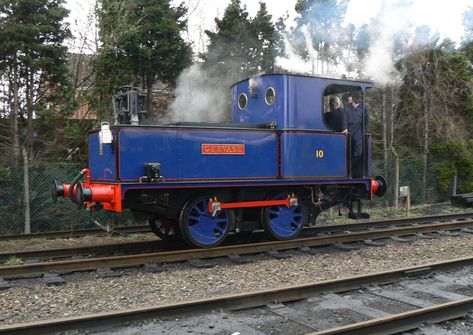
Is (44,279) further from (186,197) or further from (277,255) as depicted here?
(277,255)

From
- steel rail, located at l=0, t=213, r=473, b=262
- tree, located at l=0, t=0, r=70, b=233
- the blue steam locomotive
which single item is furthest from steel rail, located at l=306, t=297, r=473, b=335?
tree, located at l=0, t=0, r=70, b=233

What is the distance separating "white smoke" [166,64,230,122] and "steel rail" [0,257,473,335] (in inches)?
369

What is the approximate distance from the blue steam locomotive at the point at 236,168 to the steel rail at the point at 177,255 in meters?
0.46

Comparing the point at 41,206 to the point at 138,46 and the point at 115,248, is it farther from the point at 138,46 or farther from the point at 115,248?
the point at 138,46

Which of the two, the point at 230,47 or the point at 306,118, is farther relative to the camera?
the point at 230,47

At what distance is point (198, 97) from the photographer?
1520cm

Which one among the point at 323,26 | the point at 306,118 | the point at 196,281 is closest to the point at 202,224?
the point at 196,281

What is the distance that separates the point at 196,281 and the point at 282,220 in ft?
9.41

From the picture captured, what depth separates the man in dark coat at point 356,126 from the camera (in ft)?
28.9

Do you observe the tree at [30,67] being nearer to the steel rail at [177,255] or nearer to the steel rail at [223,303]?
the steel rail at [177,255]

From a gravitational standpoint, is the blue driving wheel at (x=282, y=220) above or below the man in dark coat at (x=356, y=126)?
below

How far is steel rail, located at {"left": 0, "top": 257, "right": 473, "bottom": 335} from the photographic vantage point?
13.1 feet

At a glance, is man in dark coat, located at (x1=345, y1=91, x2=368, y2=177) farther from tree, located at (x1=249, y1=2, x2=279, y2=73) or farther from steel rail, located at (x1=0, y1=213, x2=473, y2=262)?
tree, located at (x1=249, y1=2, x2=279, y2=73)

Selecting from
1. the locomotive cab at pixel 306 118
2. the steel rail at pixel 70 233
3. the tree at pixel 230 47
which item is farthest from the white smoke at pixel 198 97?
the locomotive cab at pixel 306 118
